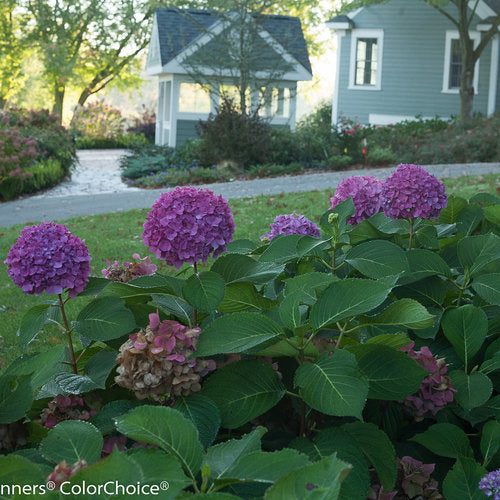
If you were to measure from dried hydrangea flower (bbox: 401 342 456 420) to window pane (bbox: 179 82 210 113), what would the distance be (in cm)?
2285

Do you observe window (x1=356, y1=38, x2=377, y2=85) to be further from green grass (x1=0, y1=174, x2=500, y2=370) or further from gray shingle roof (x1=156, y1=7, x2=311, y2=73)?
green grass (x1=0, y1=174, x2=500, y2=370)

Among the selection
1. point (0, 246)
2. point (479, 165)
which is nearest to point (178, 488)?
point (0, 246)

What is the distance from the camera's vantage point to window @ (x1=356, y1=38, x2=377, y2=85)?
2375cm

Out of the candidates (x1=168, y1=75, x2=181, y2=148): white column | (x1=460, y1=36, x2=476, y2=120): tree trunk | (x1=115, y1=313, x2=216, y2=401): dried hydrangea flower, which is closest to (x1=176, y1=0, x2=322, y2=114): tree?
(x1=168, y1=75, x2=181, y2=148): white column

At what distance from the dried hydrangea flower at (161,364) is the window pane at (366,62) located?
23.7 meters

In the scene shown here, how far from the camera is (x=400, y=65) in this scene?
919 inches

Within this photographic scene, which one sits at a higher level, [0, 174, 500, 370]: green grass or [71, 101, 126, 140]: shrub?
[71, 101, 126, 140]: shrub

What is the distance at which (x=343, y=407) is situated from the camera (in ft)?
3.65

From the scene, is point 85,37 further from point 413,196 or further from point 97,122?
point 413,196

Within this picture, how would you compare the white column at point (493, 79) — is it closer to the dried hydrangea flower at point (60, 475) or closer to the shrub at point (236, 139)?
the shrub at point (236, 139)

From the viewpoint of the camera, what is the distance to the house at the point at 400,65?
22734mm

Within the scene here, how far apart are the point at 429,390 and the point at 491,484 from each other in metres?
0.24

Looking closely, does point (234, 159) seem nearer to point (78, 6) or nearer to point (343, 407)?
point (343, 407)

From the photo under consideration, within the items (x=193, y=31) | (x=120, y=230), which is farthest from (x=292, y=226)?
(x=193, y=31)
